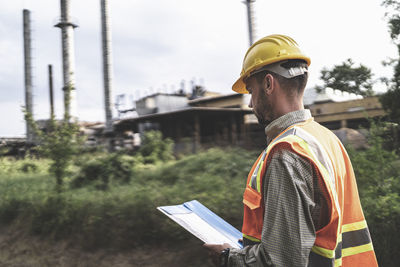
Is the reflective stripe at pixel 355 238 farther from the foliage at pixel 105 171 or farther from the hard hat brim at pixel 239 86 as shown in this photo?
the foliage at pixel 105 171

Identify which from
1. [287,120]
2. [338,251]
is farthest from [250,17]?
[338,251]

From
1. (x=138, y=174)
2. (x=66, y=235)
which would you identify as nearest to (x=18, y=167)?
(x=138, y=174)

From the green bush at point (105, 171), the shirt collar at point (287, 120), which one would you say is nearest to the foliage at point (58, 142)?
the green bush at point (105, 171)

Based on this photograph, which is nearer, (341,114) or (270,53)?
(270,53)

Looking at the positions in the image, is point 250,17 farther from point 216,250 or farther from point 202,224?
Answer: point 216,250

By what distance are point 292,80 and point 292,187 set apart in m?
0.48

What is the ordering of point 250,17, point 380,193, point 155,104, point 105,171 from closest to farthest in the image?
point 380,193
point 105,171
point 250,17
point 155,104

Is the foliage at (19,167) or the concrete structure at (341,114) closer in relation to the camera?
the foliage at (19,167)

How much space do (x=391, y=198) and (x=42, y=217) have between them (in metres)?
5.64

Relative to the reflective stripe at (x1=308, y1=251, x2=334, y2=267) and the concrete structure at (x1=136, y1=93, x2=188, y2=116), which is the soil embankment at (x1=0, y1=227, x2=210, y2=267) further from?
the concrete structure at (x1=136, y1=93, x2=188, y2=116)

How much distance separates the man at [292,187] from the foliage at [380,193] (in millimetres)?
3023

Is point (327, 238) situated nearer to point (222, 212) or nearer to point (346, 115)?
point (222, 212)

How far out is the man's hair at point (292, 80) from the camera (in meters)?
1.34

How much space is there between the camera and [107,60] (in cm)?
1997
